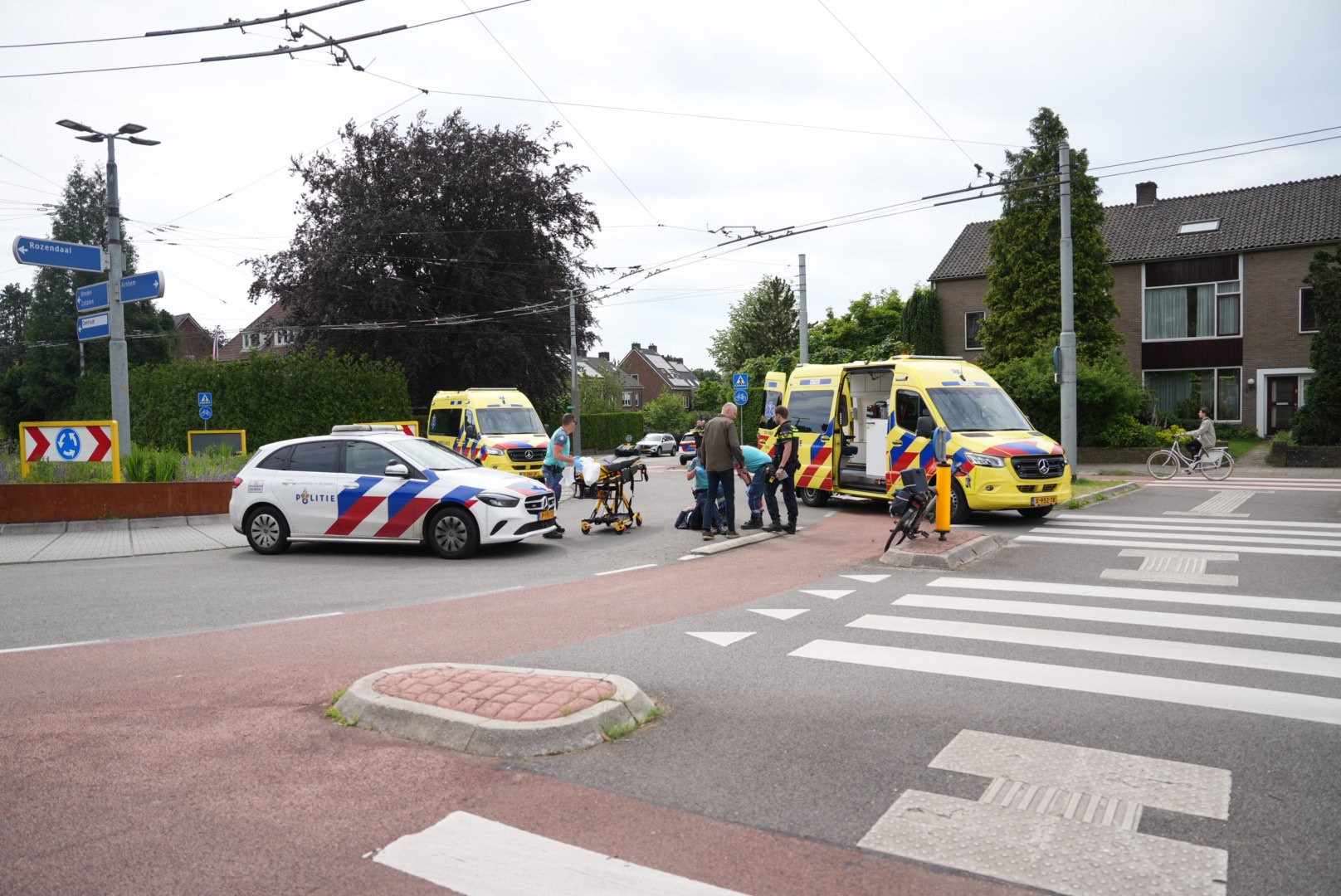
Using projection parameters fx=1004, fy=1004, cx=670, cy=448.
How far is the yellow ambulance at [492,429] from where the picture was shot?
24203 mm

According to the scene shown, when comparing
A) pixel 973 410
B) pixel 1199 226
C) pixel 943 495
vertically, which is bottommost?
pixel 943 495

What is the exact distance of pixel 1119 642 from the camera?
7023 mm

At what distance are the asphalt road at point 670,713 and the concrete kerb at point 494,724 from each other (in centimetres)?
11

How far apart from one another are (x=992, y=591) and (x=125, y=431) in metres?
15.2

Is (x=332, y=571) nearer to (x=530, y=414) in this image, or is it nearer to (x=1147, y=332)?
(x=530, y=414)

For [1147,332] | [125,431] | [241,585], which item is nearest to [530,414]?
[125,431]

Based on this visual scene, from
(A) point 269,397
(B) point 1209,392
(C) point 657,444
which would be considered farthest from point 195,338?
(B) point 1209,392

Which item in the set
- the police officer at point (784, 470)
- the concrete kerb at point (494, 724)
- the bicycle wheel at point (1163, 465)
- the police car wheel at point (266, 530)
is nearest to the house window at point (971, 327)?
the bicycle wheel at point (1163, 465)

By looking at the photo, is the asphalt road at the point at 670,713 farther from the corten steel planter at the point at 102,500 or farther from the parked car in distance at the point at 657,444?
the parked car in distance at the point at 657,444

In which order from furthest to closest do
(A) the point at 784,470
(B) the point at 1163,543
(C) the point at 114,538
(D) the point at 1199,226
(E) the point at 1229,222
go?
(D) the point at 1199,226
(E) the point at 1229,222
(C) the point at 114,538
(A) the point at 784,470
(B) the point at 1163,543

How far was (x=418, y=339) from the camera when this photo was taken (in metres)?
37.3

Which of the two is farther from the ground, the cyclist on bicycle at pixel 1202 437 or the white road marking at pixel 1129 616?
the cyclist on bicycle at pixel 1202 437

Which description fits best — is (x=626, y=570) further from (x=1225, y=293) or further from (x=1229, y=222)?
(x=1229, y=222)

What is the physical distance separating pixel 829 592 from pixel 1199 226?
121 ft
